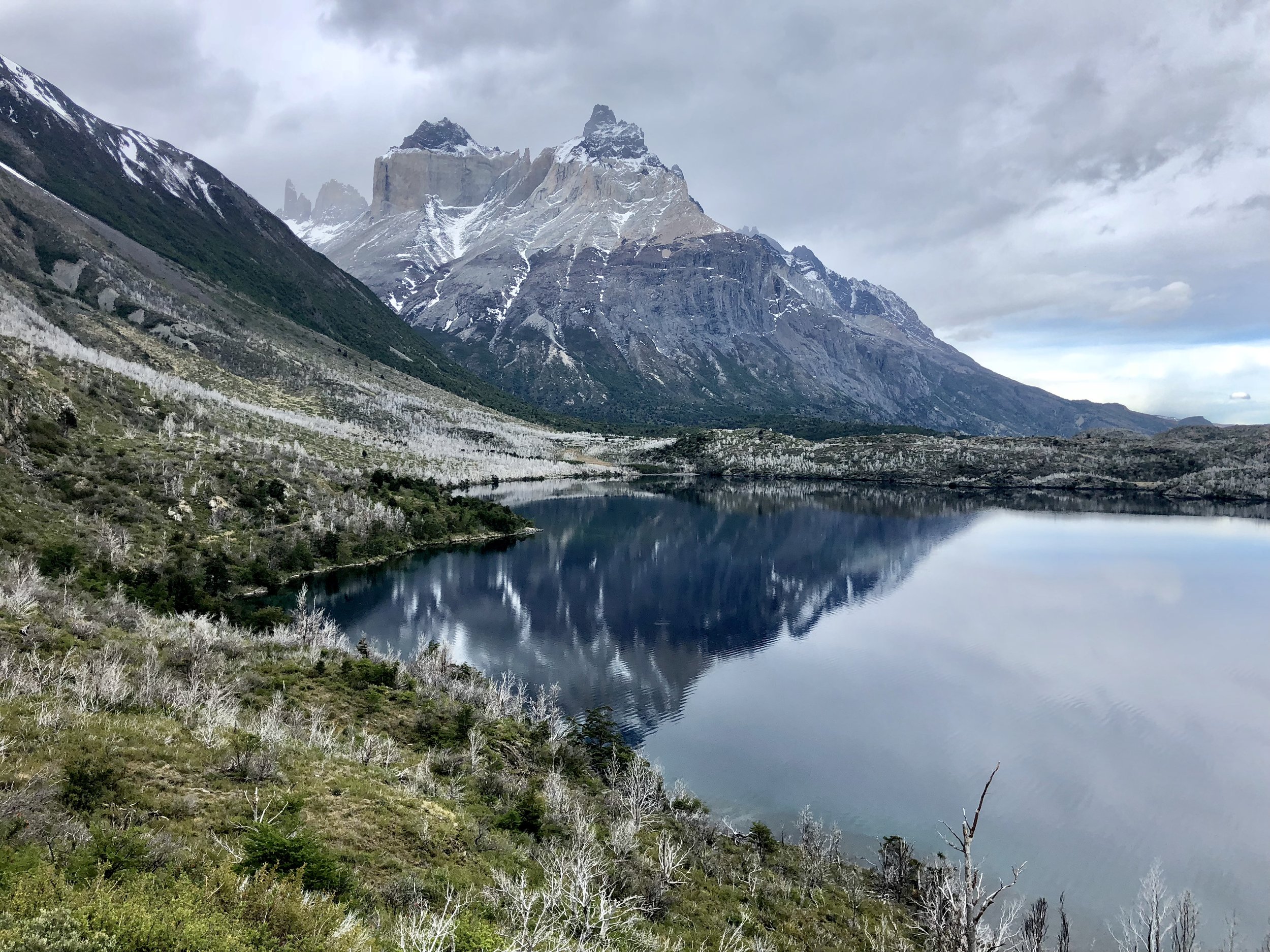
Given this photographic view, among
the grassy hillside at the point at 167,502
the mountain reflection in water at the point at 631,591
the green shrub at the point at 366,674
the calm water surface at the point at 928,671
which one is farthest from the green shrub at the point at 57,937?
the grassy hillside at the point at 167,502

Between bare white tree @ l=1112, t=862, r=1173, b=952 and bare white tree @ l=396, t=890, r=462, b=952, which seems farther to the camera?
bare white tree @ l=1112, t=862, r=1173, b=952

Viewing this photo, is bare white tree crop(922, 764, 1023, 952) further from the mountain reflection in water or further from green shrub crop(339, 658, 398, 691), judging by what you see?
green shrub crop(339, 658, 398, 691)

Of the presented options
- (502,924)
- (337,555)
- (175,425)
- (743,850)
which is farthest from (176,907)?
(175,425)

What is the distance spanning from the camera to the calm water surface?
89.5 feet

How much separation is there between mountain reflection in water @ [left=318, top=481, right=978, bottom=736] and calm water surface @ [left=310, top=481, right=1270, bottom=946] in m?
0.38

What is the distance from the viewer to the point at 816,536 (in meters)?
102

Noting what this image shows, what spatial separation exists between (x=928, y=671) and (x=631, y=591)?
→ 102 feet

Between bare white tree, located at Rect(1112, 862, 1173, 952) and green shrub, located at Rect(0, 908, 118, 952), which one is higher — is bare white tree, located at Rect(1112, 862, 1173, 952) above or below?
below

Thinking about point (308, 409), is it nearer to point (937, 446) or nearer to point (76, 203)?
point (76, 203)

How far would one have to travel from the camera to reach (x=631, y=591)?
2675 inches

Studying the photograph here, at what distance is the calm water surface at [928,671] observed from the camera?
2727 cm

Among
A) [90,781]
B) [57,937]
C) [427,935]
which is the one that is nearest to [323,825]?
[90,781]

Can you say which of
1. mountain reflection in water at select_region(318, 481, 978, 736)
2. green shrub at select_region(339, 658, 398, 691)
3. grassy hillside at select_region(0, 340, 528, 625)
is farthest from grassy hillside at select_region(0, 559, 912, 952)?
grassy hillside at select_region(0, 340, 528, 625)

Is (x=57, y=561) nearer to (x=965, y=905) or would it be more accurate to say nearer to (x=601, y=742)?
(x=601, y=742)
